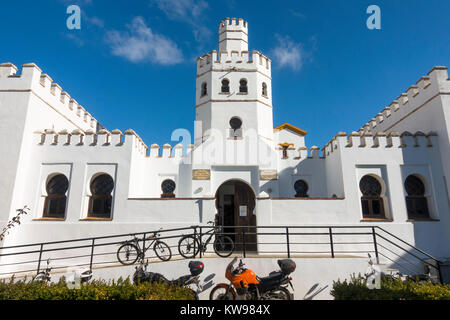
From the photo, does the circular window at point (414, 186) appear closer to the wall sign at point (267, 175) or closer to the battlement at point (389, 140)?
the battlement at point (389, 140)

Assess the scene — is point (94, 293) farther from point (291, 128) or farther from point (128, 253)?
point (291, 128)

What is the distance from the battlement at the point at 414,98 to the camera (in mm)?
10859

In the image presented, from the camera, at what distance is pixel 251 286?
6.17 m

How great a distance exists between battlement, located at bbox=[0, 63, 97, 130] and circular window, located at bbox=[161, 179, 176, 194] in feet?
22.2

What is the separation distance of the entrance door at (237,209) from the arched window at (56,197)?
711 centimetres

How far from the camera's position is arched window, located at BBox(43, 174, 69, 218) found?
1106cm

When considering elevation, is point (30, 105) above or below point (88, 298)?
above

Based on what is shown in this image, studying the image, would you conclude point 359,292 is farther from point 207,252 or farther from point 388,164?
point 388,164

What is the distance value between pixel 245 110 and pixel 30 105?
10.5m

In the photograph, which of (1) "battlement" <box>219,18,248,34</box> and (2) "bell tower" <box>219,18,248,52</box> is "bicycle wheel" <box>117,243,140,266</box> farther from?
(1) "battlement" <box>219,18,248,34</box>

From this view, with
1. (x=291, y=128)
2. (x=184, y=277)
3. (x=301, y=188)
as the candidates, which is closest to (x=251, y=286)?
(x=184, y=277)

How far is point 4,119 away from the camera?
10.9 metres

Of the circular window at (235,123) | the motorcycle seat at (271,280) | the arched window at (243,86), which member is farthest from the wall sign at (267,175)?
the motorcycle seat at (271,280)
